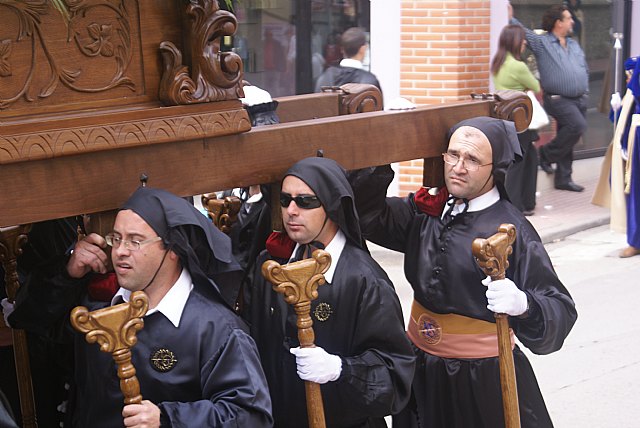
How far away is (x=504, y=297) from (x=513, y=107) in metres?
1.06

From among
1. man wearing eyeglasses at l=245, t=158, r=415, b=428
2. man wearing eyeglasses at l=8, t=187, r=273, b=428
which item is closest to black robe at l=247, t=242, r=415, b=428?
man wearing eyeglasses at l=245, t=158, r=415, b=428

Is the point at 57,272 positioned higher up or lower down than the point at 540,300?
higher up

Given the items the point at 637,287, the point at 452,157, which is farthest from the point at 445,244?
the point at 637,287

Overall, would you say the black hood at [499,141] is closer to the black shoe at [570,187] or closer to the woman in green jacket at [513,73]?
Answer: the woman in green jacket at [513,73]

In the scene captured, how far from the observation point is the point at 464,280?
15.1 ft

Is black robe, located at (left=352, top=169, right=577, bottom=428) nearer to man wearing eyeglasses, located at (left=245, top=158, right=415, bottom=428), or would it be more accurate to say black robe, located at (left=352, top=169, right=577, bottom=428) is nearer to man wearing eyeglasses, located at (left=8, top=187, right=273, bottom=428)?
man wearing eyeglasses, located at (left=245, top=158, right=415, bottom=428)

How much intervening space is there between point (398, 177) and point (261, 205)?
6.00 meters

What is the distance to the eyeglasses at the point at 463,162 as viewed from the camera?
4.47m

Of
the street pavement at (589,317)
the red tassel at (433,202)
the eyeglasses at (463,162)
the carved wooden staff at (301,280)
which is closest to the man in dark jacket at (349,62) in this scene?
the street pavement at (589,317)

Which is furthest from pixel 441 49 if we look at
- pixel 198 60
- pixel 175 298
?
pixel 175 298

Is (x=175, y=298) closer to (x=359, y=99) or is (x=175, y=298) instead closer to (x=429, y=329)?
(x=429, y=329)

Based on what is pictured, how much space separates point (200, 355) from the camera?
3.36 metres

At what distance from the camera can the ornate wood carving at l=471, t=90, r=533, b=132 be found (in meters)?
4.85

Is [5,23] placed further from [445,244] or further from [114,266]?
[445,244]
